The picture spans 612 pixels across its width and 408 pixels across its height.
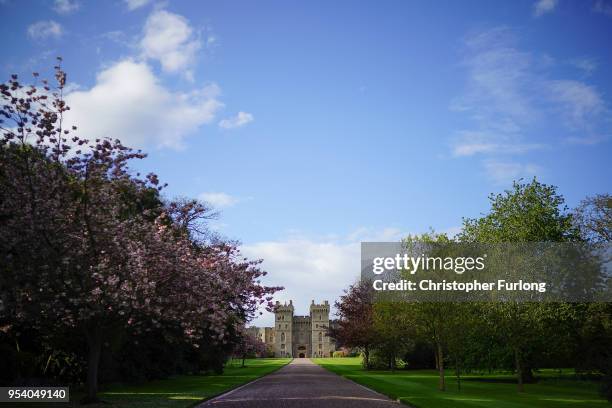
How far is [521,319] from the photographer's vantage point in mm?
36125

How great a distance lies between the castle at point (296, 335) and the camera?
19238cm

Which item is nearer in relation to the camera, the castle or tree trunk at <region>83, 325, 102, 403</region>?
tree trunk at <region>83, 325, 102, 403</region>

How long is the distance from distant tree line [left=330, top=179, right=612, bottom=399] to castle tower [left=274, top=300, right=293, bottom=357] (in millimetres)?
146750

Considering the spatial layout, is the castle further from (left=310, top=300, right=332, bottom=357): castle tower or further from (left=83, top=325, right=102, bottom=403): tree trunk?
(left=83, top=325, right=102, bottom=403): tree trunk

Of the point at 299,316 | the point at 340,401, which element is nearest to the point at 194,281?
the point at 340,401

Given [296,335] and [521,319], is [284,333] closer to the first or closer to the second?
[296,335]

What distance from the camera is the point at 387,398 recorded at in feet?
91.5

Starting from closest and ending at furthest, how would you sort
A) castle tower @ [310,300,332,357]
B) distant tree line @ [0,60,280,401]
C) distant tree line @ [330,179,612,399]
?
distant tree line @ [0,60,280,401] < distant tree line @ [330,179,612,399] < castle tower @ [310,300,332,357]

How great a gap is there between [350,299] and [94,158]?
5662 centimetres

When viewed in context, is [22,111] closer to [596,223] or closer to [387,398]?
[387,398]

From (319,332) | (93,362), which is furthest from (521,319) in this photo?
(319,332)

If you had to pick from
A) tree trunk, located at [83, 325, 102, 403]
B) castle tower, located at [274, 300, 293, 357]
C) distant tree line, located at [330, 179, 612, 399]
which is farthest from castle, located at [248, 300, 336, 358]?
tree trunk, located at [83, 325, 102, 403]

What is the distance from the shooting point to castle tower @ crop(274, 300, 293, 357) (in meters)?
193

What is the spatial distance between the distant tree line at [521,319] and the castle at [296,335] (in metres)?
145
